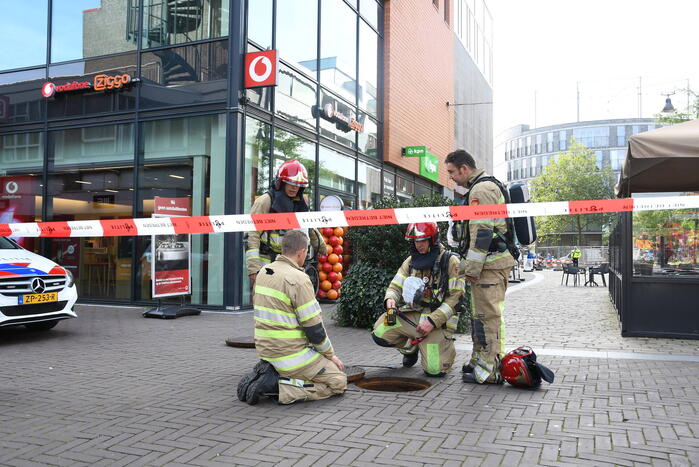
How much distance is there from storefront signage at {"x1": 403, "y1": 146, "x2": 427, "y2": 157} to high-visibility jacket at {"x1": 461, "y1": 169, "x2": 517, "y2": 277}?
588 inches

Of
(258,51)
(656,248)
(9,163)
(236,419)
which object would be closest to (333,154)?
(258,51)

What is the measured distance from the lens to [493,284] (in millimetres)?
5121

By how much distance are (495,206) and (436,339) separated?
55.0 inches

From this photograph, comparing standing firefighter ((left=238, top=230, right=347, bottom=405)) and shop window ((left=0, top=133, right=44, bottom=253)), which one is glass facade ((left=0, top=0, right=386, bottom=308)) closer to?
shop window ((left=0, top=133, right=44, bottom=253))

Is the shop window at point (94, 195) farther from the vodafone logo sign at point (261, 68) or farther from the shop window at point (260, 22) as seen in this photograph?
the shop window at point (260, 22)

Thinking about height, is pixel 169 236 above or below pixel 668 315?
above

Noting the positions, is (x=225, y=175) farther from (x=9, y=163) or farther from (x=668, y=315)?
(x=668, y=315)

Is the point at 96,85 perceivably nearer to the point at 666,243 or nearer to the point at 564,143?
the point at 666,243

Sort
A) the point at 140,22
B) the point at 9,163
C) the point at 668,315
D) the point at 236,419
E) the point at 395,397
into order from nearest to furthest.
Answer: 1. the point at 236,419
2. the point at 395,397
3. the point at 668,315
4. the point at 140,22
5. the point at 9,163

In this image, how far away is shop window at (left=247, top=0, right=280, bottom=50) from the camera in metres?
11.4

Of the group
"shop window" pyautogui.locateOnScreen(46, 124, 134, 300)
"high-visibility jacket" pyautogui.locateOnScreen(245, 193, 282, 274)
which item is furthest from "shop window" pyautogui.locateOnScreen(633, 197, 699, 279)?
"shop window" pyautogui.locateOnScreen(46, 124, 134, 300)

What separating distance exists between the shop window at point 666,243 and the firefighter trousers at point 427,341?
4.10 metres

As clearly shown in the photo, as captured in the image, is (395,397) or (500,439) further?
(395,397)

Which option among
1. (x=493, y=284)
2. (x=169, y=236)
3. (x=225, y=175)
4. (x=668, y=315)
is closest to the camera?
(x=493, y=284)
